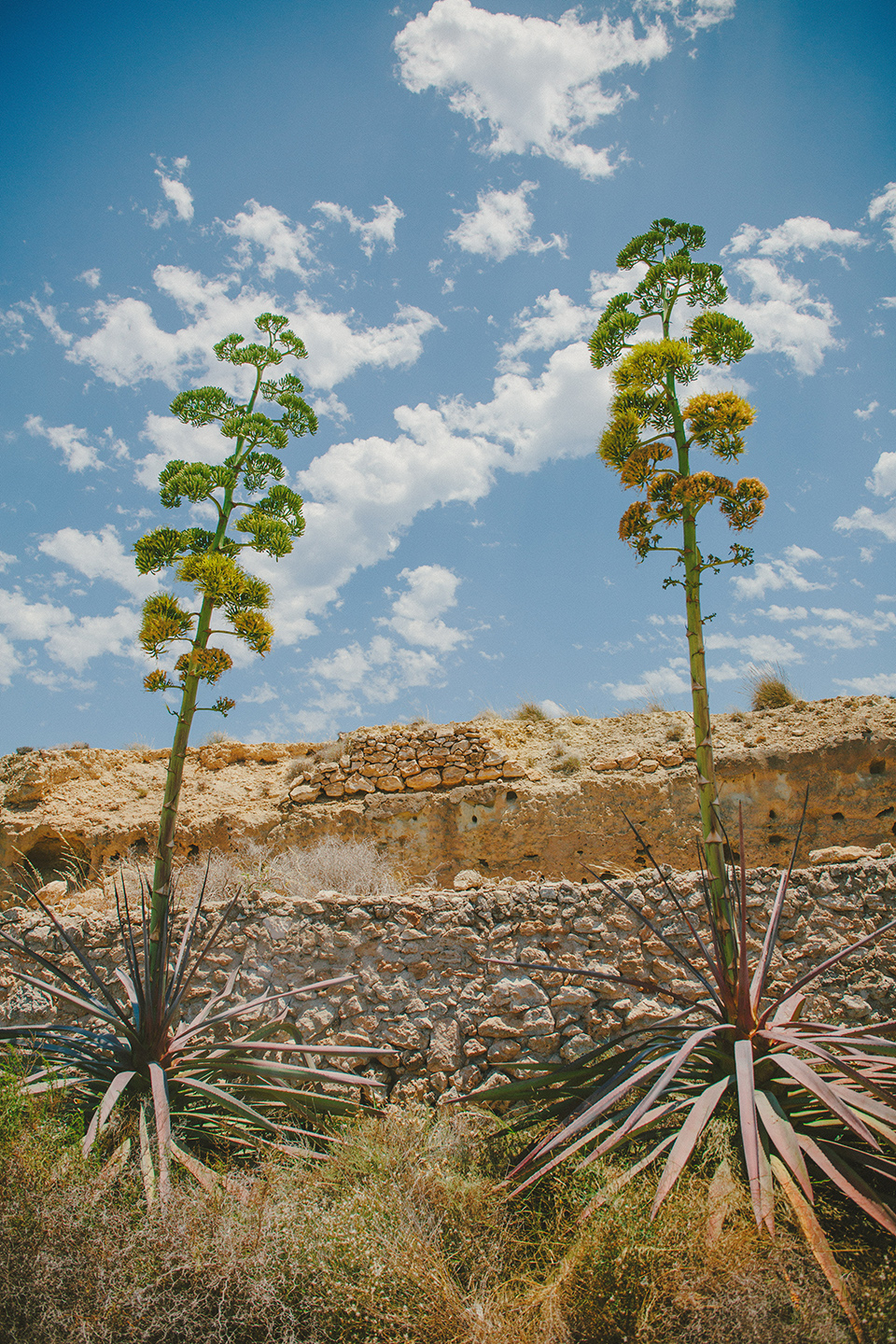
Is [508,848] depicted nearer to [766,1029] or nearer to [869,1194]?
[766,1029]

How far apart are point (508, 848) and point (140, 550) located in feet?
24.4

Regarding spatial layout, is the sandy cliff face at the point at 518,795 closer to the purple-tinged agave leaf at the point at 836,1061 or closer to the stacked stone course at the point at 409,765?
the stacked stone course at the point at 409,765

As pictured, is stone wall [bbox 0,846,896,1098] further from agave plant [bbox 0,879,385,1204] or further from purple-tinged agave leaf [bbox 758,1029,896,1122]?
purple-tinged agave leaf [bbox 758,1029,896,1122]

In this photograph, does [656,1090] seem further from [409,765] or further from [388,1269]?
[409,765]

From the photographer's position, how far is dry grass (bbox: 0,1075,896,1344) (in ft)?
9.22

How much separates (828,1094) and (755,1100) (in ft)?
1.38

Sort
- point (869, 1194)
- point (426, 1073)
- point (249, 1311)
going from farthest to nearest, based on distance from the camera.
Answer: point (426, 1073)
point (249, 1311)
point (869, 1194)

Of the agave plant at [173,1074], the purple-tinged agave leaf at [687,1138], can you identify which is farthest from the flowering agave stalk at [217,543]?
the purple-tinged agave leaf at [687,1138]

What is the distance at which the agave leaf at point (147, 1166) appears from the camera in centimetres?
346

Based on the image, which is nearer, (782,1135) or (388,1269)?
(782,1135)

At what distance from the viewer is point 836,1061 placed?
10.1 feet

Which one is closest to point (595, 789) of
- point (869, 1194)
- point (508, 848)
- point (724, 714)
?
point (508, 848)

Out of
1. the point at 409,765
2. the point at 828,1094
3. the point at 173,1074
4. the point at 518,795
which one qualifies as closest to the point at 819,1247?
the point at 828,1094

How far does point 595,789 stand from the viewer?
11.1 meters
